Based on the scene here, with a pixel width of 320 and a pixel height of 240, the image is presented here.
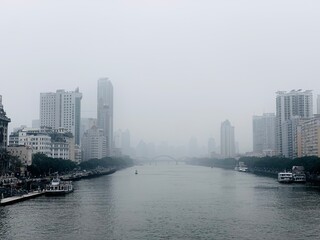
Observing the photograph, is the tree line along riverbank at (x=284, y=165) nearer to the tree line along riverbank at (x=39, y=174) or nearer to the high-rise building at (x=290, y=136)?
the high-rise building at (x=290, y=136)

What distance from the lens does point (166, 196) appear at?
1937 inches

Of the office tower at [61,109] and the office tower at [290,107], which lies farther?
the office tower at [61,109]

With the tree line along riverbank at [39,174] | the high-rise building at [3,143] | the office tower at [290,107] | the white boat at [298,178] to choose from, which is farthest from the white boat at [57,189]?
the office tower at [290,107]

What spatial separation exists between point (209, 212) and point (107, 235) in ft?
37.1

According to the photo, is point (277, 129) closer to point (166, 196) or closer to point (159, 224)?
point (166, 196)

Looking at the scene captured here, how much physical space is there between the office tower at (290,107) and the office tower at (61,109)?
6637 cm

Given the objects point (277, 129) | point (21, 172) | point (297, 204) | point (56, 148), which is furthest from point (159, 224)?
point (277, 129)

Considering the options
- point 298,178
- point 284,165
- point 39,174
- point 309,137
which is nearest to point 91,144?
point 309,137

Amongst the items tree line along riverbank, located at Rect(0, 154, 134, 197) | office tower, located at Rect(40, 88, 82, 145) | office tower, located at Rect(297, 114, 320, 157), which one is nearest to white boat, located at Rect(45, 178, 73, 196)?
tree line along riverbank, located at Rect(0, 154, 134, 197)

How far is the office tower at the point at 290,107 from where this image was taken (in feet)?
492

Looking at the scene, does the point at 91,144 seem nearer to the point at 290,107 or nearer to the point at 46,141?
the point at 46,141

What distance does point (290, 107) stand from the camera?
6038 inches

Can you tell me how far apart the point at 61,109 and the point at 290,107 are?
74234 millimetres

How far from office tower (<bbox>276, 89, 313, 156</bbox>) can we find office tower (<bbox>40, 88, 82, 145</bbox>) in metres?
66.4
